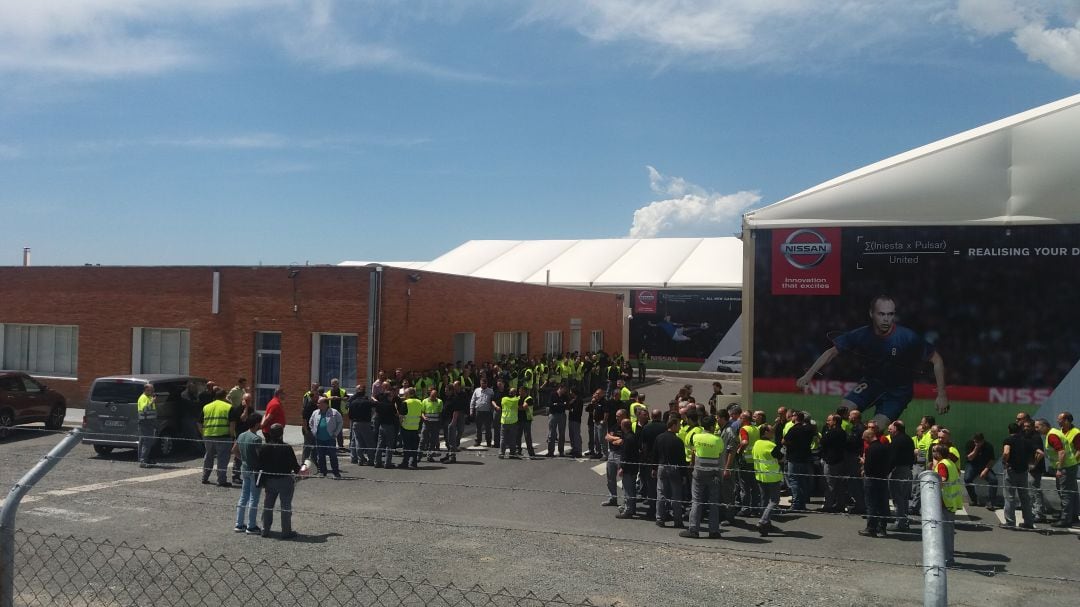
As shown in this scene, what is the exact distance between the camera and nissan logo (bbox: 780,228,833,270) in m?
14.3

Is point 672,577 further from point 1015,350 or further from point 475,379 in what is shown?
point 475,379

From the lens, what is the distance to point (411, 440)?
15961 mm

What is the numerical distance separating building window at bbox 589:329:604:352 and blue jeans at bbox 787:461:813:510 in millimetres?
26952

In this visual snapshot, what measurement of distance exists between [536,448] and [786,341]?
6.37 metres

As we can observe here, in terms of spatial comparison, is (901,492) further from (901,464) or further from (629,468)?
(629,468)

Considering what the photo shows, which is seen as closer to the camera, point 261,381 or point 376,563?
point 376,563

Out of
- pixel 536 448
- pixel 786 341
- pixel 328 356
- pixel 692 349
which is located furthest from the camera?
pixel 692 349

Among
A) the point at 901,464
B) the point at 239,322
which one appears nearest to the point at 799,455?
the point at 901,464

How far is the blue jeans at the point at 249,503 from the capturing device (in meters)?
9.67

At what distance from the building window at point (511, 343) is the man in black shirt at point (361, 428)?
1183cm

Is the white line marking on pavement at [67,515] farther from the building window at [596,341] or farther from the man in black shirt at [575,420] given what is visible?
the building window at [596,341]

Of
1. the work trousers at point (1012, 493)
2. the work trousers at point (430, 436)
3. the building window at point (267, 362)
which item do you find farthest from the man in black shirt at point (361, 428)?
the work trousers at point (1012, 493)

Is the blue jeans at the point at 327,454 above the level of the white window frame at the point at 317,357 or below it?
below

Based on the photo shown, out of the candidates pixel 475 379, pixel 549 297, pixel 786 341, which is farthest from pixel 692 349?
pixel 786 341
